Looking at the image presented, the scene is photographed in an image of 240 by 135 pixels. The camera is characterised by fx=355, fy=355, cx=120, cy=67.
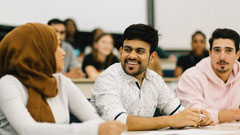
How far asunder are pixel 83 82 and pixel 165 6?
3.80 meters

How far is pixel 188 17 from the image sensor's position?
675cm

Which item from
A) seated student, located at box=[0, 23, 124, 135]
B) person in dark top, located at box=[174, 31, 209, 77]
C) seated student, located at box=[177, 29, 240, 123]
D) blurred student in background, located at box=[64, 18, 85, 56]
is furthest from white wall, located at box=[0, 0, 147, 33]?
seated student, located at box=[0, 23, 124, 135]

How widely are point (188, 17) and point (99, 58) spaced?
9.89ft

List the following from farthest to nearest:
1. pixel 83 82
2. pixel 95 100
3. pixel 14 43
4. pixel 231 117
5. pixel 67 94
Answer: pixel 83 82
pixel 231 117
pixel 95 100
pixel 67 94
pixel 14 43

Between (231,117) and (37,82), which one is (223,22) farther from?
(37,82)

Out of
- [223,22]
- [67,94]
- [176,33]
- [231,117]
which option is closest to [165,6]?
[176,33]

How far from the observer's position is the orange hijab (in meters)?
1.40

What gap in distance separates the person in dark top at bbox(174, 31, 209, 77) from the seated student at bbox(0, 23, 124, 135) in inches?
133

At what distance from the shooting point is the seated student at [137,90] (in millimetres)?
1807

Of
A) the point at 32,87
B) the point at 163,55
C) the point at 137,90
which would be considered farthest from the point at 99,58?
the point at 32,87

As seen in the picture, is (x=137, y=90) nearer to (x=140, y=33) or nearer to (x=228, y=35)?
(x=140, y=33)

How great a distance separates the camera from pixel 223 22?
6.85 metres

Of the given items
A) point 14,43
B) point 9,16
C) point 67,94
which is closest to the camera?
point 14,43

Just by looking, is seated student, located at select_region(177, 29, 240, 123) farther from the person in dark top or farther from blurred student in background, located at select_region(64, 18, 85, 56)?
blurred student in background, located at select_region(64, 18, 85, 56)
